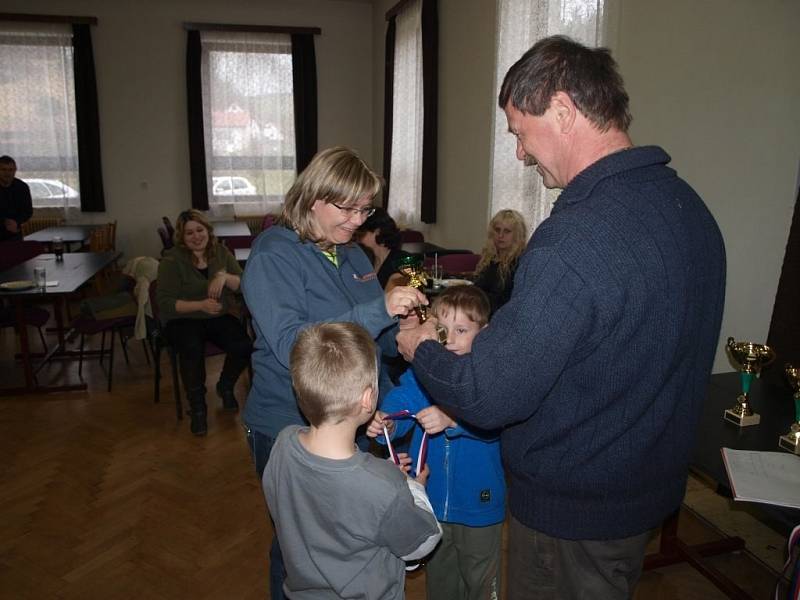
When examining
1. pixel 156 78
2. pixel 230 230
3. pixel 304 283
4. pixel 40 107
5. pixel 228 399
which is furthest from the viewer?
pixel 156 78

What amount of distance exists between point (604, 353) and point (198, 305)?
3329 mm

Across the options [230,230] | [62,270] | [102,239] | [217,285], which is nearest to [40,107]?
[102,239]

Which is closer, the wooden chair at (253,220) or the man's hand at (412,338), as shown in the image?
the man's hand at (412,338)

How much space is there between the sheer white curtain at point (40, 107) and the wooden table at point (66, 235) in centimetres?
125

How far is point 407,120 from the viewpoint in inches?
288

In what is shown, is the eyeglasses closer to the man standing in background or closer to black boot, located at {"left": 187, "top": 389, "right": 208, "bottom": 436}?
black boot, located at {"left": 187, "top": 389, "right": 208, "bottom": 436}

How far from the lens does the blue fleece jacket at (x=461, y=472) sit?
173cm

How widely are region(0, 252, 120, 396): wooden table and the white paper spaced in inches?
156

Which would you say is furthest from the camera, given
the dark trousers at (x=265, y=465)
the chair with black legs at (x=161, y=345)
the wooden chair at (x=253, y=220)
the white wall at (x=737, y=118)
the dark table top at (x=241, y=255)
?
the wooden chair at (x=253, y=220)

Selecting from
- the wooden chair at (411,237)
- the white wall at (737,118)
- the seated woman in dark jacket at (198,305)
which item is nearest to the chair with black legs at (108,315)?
the seated woman in dark jacket at (198,305)

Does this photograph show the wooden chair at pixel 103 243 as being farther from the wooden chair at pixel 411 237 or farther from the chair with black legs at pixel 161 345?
the wooden chair at pixel 411 237

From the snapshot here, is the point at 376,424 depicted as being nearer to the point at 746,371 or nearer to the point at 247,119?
the point at 746,371

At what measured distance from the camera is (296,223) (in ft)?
5.54

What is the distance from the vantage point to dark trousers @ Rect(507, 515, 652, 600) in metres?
1.24
